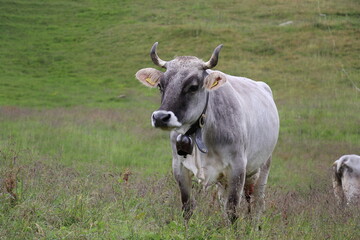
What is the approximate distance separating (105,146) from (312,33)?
2361cm

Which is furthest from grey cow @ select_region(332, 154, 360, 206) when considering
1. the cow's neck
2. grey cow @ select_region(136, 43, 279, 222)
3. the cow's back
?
the cow's neck

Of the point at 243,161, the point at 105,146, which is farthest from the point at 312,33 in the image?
the point at 243,161

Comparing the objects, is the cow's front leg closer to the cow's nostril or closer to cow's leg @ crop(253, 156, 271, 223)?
the cow's nostril

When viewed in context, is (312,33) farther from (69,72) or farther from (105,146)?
(105,146)

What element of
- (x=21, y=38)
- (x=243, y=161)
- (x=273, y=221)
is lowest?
(x=21, y=38)

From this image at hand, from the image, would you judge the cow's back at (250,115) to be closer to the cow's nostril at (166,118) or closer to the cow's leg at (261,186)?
the cow's leg at (261,186)

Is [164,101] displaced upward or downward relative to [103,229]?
upward

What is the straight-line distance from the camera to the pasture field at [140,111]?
21.4 feet

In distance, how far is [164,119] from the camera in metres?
6.31

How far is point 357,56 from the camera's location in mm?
32688

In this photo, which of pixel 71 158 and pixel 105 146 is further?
pixel 105 146

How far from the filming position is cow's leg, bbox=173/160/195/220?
716cm

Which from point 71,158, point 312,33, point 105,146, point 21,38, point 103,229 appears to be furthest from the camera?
point 21,38

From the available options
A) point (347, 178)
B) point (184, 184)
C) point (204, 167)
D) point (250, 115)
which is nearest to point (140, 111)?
point (347, 178)
